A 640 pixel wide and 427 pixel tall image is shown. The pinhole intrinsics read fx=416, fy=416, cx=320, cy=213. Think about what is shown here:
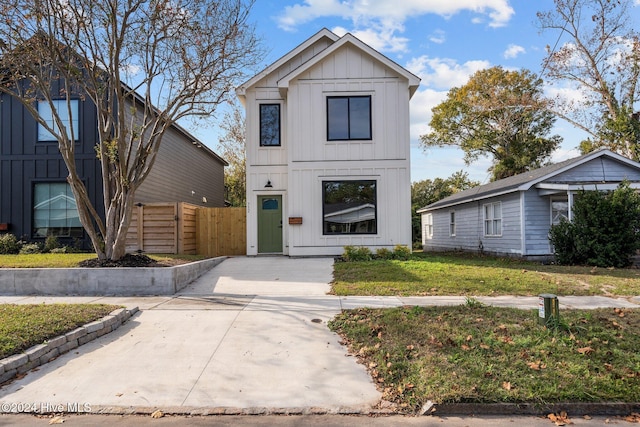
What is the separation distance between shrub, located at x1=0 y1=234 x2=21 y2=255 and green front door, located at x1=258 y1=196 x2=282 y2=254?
8.05 meters

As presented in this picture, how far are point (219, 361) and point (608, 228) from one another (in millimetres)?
12778

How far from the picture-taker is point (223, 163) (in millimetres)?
27719

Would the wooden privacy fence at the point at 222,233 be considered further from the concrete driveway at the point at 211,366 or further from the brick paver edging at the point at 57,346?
the brick paver edging at the point at 57,346

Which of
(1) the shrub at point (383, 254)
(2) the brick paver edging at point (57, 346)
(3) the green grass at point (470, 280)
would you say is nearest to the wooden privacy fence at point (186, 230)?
(3) the green grass at point (470, 280)

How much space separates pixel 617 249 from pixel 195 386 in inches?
524

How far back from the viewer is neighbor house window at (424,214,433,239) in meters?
26.6

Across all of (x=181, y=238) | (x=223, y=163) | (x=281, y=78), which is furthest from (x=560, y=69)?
(x=181, y=238)

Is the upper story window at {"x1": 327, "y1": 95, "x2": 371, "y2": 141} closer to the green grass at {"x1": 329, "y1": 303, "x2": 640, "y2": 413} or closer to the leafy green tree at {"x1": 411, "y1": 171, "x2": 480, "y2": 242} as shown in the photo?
the green grass at {"x1": 329, "y1": 303, "x2": 640, "y2": 413}

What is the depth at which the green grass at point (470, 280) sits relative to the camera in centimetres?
889

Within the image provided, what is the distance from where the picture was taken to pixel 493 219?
17.5m

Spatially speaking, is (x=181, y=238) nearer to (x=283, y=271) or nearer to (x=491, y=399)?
(x=283, y=271)

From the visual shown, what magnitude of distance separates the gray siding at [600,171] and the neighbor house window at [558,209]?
32.5 inches

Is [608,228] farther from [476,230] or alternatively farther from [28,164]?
[28,164]

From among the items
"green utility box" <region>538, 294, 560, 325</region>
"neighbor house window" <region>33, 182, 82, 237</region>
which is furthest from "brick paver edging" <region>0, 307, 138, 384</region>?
"neighbor house window" <region>33, 182, 82, 237</region>
